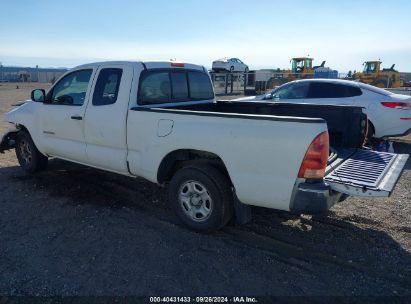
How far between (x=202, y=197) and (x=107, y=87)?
210 centimetres

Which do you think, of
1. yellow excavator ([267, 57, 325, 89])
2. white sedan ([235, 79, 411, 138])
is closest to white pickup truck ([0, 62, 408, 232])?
white sedan ([235, 79, 411, 138])

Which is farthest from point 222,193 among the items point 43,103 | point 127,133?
point 43,103

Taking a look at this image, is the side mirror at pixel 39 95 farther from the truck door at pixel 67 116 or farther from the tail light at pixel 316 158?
the tail light at pixel 316 158

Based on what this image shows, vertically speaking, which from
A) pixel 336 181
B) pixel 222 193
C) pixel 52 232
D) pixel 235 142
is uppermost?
pixel 235 142

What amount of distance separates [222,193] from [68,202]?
2.52 meters

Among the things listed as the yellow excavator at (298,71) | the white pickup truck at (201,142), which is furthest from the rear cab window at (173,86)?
the yellow excavator at (298,71)

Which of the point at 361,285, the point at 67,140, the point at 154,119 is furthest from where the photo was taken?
the point at 67,140

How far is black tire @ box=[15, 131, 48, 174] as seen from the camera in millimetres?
6309

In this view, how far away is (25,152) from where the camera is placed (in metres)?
6.56

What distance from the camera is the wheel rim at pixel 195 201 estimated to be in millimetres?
4105

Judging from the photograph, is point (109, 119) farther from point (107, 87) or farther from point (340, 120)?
point (340, 120)

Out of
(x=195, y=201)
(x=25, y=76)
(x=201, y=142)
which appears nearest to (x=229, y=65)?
(x=195, y=201)

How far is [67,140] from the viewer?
5.55 metres

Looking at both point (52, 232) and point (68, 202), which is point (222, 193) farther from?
point (68, 202)
